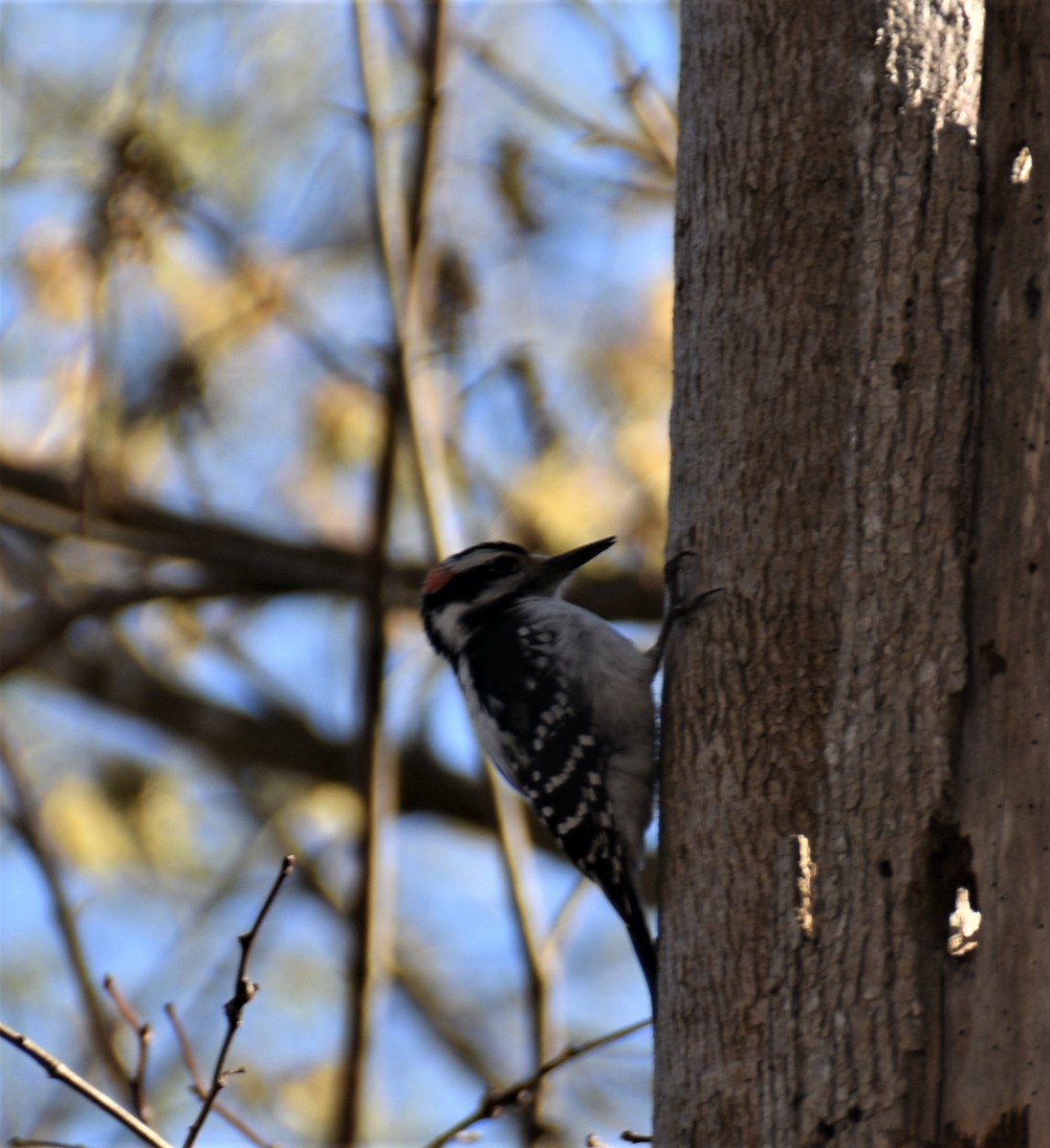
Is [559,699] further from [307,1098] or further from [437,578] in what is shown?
[307,1098]

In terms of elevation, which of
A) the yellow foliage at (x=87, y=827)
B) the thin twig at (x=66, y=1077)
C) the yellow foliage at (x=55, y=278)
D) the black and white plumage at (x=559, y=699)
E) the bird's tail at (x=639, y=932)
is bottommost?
the thin twig at (x=66, y=1077)

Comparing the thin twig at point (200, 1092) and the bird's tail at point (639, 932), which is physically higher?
the bird's tail at point (639, 932)

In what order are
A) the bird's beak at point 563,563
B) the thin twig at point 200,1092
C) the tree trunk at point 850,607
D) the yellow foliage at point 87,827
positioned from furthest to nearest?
the yellow foliage at point 87,827 → the bird's beak at point 563,563 → the thin twig at point 200,1092 → the tree trunk at point 850,607

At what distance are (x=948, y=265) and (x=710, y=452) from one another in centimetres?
51

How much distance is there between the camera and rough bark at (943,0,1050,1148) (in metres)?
2.12

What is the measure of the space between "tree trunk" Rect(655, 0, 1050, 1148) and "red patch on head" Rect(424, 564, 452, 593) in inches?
53.6

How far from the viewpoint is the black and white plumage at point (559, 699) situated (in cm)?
353

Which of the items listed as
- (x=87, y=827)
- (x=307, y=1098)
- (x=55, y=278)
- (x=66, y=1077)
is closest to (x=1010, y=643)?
(x=66, y=1077)

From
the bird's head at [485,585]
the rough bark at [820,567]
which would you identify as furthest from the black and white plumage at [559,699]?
the rough bark at [820,567]

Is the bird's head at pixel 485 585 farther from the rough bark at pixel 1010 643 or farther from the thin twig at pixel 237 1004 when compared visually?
the thin twig at pixel 237 1004

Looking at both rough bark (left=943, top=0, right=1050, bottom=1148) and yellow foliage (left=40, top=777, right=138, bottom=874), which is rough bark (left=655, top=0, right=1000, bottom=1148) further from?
yellow foliage (left=40, top=777, right=138, bottom=874)

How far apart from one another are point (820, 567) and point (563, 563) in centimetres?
171

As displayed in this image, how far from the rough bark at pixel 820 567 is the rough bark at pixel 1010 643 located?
33 mm

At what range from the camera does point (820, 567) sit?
251 centimetres
